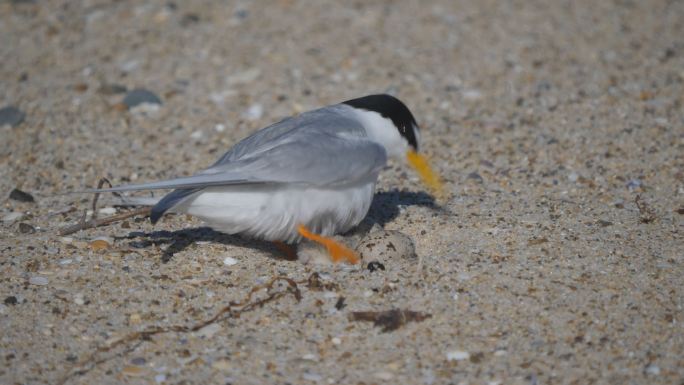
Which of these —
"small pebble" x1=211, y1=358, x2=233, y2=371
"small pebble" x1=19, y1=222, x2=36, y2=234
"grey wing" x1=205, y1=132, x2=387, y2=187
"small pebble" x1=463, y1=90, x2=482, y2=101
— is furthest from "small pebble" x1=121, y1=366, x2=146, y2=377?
"small pebble" x1=463, y1=90, x2=482, y2=101

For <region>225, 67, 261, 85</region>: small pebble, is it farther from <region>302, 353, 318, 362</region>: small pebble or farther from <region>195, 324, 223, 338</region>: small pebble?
<region>302, 353, 318, 362</region>: small pebble

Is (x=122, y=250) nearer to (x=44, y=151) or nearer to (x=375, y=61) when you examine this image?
(x=44, y=151)

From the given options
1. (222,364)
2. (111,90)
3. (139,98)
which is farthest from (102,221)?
(111,90)

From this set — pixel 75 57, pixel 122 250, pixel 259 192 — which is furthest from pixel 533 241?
pixel 75 57

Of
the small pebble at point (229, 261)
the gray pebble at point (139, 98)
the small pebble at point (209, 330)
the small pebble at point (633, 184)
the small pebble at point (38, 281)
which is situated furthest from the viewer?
the gray pebble at point (139, 98)

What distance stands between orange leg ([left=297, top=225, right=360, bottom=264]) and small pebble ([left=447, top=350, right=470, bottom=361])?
0.86m

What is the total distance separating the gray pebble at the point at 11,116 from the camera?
227 inches

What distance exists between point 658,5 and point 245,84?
3.79m

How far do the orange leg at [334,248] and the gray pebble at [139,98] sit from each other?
8.23 feet

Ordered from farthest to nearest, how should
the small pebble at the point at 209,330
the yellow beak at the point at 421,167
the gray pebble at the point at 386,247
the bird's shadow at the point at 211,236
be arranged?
the yellow beak at the point at 421,167
the bird's shadow at the point at 211,236
the gray pebble at the point at 386,247
the small pebble at the point at 209,330

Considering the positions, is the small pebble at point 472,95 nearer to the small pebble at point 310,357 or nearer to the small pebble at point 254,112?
the small pebble at point 254,112

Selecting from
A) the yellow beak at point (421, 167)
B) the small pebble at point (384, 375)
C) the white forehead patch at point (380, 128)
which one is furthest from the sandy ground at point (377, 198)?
the white forehead patch at point (380, 128)

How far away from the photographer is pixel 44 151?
213 inches

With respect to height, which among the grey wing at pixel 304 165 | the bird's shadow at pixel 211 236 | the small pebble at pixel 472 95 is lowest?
the bird's shadow at pixel 211 236
